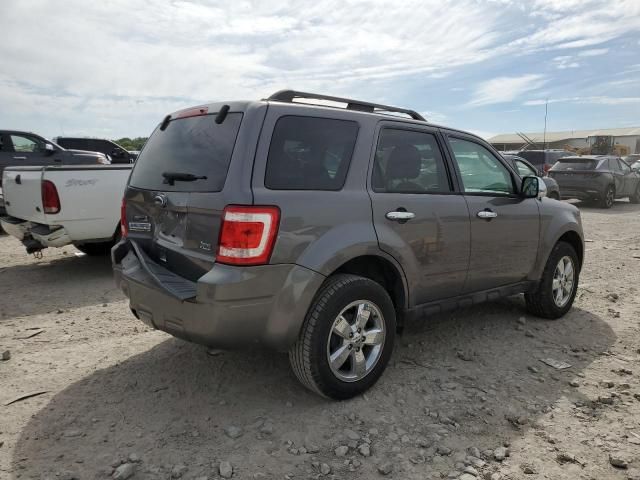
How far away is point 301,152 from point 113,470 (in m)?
1.96

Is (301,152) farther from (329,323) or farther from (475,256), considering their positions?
(475,256)

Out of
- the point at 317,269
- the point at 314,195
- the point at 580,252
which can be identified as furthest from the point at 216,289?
the point at 580,252

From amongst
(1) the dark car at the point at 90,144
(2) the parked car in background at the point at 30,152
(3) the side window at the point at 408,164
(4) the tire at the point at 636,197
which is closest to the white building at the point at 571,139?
(4) the tire at the point at 636,197

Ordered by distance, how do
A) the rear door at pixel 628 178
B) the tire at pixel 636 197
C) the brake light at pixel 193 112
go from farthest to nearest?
1. the tire at pixel 636 197
2. the rear door at pixel 628 178
3. the brake light at pixel 193 112

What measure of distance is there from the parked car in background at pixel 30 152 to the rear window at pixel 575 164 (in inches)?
544

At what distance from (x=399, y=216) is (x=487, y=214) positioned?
39.9 inches

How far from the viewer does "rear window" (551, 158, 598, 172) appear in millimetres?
15625

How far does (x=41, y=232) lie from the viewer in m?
5.73

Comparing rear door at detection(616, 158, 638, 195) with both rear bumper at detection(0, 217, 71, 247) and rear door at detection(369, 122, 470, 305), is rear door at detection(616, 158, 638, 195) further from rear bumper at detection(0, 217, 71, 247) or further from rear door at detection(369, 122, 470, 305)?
rear bumper at detection(0, 217, 71, 247)

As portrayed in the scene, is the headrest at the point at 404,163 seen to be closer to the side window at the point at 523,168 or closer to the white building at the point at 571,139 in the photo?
the side window at the point at 523,168

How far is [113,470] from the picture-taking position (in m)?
2.51

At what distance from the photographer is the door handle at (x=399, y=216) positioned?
10.7 feet

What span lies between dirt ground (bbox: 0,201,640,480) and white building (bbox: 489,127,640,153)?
60947 millimetres

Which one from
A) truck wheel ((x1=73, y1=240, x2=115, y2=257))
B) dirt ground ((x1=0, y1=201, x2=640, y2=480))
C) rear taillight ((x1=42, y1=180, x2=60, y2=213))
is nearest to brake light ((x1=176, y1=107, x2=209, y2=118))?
dirt ground ((x1=0, y1=201, x2=640, y2=480))
